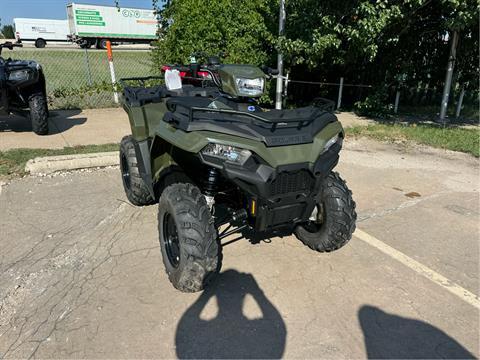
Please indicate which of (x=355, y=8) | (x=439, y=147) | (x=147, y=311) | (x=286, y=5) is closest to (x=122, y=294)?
(x=147, y=311)

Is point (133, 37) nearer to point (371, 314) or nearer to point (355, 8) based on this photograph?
point (355, 8)

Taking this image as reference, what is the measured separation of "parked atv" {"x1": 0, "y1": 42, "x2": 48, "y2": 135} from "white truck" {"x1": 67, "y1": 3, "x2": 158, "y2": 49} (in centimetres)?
3009

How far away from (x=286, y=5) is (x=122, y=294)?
798 centimetres

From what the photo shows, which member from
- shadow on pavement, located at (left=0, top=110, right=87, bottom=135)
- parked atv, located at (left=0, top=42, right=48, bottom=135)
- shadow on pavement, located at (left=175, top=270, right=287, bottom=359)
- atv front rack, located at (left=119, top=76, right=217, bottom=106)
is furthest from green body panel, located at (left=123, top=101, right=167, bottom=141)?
shadow on pavement, located at (left=0, top=110, right=87, bottom=135)

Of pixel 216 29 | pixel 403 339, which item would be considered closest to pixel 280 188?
pixel 403 339

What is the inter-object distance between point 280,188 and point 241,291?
88 cm

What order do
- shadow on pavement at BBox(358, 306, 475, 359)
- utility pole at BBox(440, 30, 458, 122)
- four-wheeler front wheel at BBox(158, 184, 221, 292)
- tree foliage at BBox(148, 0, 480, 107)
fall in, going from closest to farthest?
shadow on pavement at BBox(358, 306, 475, 359)
four-wheeler front wheel at BBox(158, 184, 221, 292)
tree foliage at BBox(148, 0, 480, 107)
utility pole at BBox(440, 30, 458, 122)

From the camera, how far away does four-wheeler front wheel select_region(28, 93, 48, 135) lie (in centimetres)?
681

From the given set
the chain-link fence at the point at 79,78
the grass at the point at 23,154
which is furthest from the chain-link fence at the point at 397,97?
the grass at the point at 23,154

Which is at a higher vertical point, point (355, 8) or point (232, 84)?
point (355, 8)

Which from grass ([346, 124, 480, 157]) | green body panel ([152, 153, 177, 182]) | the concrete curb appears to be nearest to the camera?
green body panel ([152, 153, 177, 182])

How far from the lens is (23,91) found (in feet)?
22.6

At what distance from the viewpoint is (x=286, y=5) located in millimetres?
8930

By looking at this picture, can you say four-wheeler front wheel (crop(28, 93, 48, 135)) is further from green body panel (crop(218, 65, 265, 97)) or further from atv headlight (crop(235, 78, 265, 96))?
atv headlight (crop(235, 78, 265, 96))
